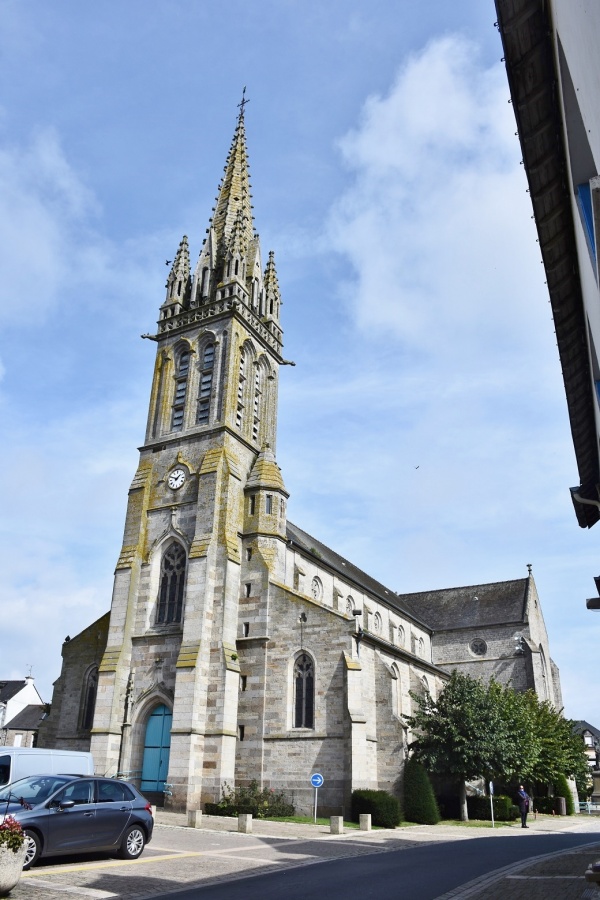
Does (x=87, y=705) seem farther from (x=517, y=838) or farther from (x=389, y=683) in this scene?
(x=517, y=838)

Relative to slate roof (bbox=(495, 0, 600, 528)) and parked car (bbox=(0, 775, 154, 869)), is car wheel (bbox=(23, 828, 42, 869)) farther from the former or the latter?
slate roof (bbox=(495, 0, 600, 528))

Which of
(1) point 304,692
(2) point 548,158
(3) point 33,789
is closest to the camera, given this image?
(2) point 548,158

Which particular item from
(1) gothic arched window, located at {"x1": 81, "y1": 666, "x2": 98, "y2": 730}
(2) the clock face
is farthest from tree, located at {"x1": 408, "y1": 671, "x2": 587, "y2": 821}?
(2) the clock face

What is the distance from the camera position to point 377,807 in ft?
78.6

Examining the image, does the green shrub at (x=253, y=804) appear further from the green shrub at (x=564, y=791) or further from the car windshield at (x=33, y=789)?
the green shrub at (x=564, y=791)

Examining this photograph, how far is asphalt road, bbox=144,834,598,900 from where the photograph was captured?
33.8 feet

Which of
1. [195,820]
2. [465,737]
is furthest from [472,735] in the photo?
[195,820]

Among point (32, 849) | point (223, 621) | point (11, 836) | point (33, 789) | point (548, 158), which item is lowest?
point (32, 849)

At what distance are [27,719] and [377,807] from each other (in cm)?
5055

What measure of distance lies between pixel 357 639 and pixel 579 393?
18.9 metres

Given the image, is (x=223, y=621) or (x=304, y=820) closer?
(x=304, y=820)

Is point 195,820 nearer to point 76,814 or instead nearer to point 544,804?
point 76,814

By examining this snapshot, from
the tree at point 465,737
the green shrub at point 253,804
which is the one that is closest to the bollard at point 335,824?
the green shrub at point 253,804

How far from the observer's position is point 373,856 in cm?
1581
